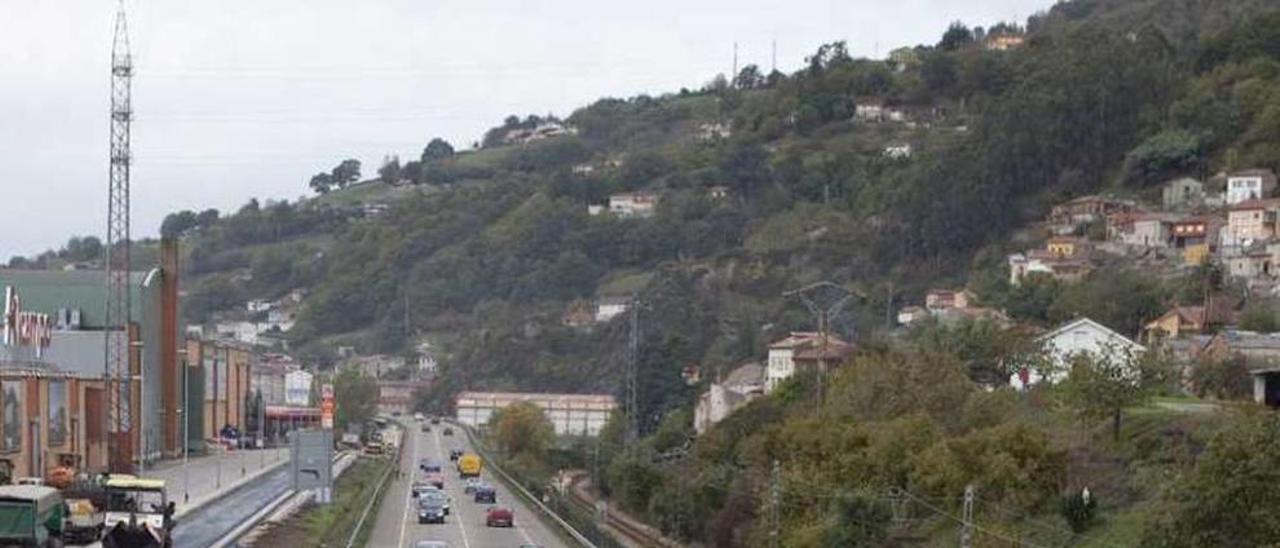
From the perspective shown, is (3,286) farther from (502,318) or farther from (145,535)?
(502,318)

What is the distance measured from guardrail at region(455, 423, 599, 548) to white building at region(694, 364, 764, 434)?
29.0 feet

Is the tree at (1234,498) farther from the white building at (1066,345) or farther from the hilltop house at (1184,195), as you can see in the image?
the hilltop house at (1184,195)

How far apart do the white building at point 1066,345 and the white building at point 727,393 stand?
2539cm

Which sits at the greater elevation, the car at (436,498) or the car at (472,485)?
the car at (436,498)

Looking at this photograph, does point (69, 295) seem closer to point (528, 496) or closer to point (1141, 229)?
point (528, 496)

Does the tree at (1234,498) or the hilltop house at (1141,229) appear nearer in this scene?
the tree at (1234,498)

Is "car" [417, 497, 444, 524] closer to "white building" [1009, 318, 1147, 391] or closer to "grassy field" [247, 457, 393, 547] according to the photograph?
"grassy field" [247, 457, 393, 547]

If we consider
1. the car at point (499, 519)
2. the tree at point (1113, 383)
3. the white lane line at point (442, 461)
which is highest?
the tree at point (1113, 383)

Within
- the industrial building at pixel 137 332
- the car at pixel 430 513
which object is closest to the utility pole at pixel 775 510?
the car at pixel 430 513

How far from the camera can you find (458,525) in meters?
73.3

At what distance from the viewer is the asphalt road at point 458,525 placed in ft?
210

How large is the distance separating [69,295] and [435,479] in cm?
1811

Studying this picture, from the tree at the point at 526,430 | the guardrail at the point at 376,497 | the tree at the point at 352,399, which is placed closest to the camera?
the guardrail at the point at 376,497

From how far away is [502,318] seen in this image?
184 meters
